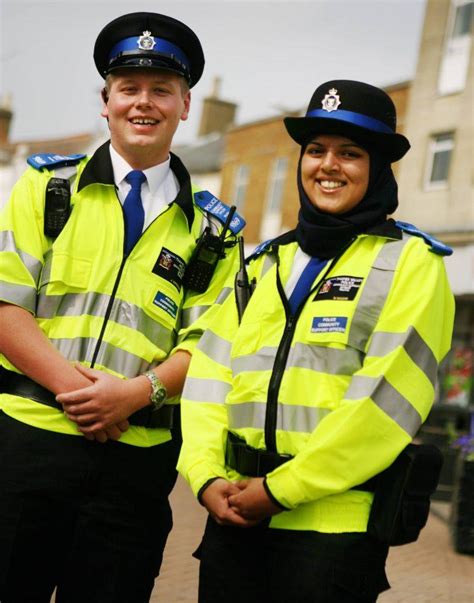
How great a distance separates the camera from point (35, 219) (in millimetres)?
3598

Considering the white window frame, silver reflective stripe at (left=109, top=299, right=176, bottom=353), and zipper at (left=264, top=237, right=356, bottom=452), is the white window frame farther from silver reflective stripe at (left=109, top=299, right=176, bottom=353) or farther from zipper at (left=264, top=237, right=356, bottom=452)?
zipper at (left=264, top=237, right=356, bottom=452)

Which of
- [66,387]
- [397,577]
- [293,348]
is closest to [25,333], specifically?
[66,387]

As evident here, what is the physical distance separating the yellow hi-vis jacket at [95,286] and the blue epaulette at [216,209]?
234 millimetres

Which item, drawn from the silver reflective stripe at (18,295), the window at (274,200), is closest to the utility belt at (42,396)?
the silver reflective stripe at (18,295)

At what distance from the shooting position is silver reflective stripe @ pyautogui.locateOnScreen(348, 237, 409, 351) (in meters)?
3.07

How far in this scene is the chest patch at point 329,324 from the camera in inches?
121

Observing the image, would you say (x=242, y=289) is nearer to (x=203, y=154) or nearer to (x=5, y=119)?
(x=203, y=154)

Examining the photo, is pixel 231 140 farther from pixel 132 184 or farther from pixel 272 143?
pixel 132 184

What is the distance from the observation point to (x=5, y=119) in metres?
46.0

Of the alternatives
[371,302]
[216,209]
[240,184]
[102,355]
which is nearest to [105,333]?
[102,355]

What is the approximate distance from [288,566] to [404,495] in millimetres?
387

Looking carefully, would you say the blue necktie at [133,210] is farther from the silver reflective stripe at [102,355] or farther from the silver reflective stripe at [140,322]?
the silver reflective stripe at [102,355]

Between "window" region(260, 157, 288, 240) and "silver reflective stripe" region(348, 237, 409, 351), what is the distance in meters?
25.5

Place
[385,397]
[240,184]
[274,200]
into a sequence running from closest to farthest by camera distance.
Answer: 1. [385,397]
2. [274,200]
3. [240,184]
